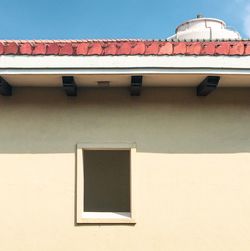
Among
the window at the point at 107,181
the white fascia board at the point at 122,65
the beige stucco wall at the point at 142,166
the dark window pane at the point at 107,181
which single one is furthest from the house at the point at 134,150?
the dark window pane at the point at 107,181

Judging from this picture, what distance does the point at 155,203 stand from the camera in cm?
552

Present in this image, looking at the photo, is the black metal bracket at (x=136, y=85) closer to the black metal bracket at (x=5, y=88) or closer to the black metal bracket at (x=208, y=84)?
the black metal bracket at (x=208, y=84)

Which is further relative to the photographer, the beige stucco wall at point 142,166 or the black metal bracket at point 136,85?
the beige stucco wall at point 142,166

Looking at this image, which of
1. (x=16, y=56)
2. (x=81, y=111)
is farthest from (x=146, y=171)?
(x=16, y=56)

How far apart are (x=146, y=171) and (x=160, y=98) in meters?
1.12

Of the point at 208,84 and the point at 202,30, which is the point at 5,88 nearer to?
the point at 208,84

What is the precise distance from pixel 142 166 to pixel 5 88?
2.29 m

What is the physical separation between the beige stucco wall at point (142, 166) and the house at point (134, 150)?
0.01 meters

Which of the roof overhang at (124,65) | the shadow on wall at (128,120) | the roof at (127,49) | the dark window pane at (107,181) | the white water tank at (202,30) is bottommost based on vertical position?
the dark window pane at (107,181)

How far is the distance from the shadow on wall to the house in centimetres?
2

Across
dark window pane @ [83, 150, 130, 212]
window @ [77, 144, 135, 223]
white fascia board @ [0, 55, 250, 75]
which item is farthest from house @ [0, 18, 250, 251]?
dark window pane @ [83, 150, 130, 212]

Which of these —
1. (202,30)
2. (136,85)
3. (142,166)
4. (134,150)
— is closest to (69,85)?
(136,85)

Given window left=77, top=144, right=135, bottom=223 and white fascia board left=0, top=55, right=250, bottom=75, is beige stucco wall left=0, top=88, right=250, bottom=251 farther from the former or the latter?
window left=77, top=144, right=135, bottom=223

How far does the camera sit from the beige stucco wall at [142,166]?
17.9 feet
